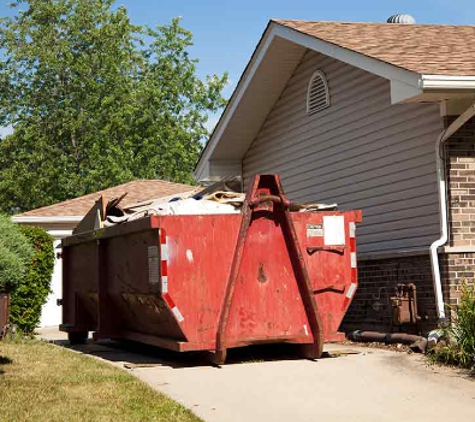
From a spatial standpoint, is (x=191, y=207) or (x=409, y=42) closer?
(x=191, y=207)

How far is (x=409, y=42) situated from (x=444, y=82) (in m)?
2.67

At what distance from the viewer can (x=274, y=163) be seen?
16.1 metres

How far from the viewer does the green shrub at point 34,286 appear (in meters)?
14.3

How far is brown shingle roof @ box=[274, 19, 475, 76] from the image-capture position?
33.9 ft

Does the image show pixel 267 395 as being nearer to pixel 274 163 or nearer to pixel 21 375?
pixel 21 375

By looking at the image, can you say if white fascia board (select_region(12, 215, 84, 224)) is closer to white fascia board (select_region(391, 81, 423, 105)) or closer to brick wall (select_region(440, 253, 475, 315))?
white fascia board (select_region(391, 81, 423, 105))

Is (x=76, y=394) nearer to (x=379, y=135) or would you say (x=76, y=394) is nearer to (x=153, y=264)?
(x=153, y=264)

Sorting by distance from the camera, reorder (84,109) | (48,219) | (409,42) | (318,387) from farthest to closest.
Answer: (84,109), (48,219), (409,42), (318,387)

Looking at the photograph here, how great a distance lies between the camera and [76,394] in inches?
294

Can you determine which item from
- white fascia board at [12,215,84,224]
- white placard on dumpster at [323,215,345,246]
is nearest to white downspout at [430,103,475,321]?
white placard on dumpster at [323,215,345,246]

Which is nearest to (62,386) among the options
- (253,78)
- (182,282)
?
(182,282)

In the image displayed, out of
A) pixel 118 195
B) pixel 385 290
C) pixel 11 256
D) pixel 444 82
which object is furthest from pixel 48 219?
pixel 444 82

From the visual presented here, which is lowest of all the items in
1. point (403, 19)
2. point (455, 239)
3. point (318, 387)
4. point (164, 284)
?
point (318, 387)

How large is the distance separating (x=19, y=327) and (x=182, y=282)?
616 cm
